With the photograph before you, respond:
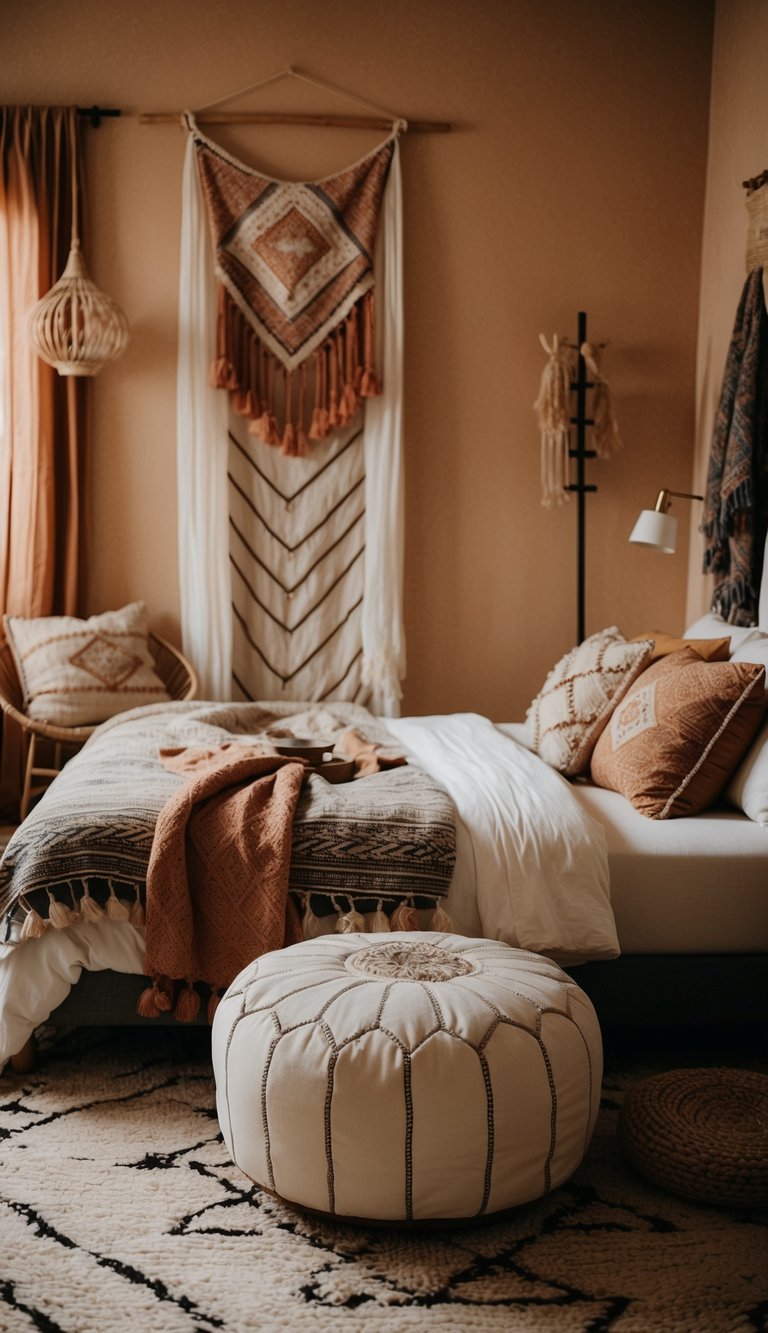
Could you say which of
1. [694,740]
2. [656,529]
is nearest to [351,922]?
[694,740]

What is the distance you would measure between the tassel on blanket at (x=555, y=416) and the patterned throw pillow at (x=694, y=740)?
1742 millimetres

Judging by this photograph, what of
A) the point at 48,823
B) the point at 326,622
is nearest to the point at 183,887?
the point at 48,823

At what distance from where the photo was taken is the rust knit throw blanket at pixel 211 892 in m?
2.26

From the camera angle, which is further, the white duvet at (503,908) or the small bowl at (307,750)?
the small bowl at (307,750)

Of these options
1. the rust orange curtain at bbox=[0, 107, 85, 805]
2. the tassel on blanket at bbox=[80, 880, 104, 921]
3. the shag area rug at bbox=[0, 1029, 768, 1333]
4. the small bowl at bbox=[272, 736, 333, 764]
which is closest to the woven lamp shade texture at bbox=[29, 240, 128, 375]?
the rust orange curtain at bbox=[0, 107, 85, 805]

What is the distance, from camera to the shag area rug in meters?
1.60

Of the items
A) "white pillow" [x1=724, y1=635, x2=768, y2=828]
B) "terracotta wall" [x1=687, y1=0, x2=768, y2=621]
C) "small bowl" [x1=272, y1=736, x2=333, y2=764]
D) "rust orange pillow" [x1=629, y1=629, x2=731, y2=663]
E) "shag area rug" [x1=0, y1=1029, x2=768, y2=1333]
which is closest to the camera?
"shag area rug" [x1=0, y1=1029, x2=768, y2=1333]

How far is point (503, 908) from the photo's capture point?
2.34 meters

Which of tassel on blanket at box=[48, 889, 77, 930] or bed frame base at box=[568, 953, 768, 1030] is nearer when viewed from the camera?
tassel on blanket at box=[48, 889, 77, 930]


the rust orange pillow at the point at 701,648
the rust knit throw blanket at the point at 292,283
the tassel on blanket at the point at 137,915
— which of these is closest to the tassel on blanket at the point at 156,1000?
the tassel on blanket at the point at 137,915

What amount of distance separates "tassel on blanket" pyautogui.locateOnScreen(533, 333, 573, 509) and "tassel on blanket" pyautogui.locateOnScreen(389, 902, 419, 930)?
2.37 m

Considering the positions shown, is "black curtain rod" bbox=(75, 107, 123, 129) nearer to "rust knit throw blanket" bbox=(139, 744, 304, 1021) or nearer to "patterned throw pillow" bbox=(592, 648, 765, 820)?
"rust knit throw blanket" bbox=(139, 744, 304, 1021)

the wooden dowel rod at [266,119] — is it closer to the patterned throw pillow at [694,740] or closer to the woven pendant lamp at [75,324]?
the woven pendant lamp at [75,324]

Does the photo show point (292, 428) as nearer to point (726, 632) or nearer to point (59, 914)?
point (726, 632)
